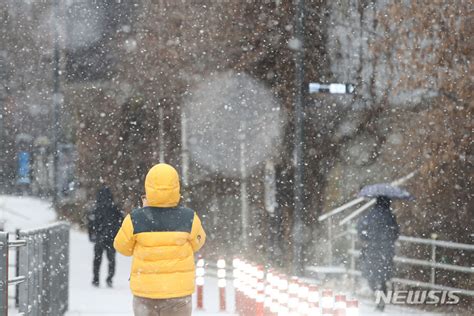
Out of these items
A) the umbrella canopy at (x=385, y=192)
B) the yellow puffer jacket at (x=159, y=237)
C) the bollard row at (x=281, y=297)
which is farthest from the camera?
the umbrella canopy at (x=385, y=192)

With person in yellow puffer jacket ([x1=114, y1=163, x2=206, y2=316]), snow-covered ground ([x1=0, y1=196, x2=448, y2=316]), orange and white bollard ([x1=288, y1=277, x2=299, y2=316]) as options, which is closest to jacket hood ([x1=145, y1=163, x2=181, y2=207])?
person in yellow puffer jacket ([x1=114, y1=163, x2=206, y2=316])

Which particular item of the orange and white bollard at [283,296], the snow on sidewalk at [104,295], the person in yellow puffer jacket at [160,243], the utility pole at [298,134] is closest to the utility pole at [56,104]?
the snow on sidewalk at [104,295]

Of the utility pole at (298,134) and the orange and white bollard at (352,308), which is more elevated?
the utility pole at (298,134)

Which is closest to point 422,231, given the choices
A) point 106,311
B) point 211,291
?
point 211,291

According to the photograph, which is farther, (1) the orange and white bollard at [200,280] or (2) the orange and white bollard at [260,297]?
(1) the orange and white bollard at [200,280]

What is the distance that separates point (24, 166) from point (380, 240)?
27303mm

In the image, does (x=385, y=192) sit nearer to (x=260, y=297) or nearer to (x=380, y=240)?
(x=380, y=240)

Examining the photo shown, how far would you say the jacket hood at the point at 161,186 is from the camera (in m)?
6.73

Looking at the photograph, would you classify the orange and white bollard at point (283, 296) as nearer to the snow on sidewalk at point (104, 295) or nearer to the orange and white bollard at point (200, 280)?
the snow on sidewalk at point (104, 295)

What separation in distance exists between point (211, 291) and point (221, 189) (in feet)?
16.6

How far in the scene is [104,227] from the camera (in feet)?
53.3

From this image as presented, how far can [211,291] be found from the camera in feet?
57.8

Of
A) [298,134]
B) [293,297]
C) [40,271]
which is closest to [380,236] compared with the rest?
[298,134]

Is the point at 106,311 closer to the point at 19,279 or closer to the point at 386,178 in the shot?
the point at 19,279
